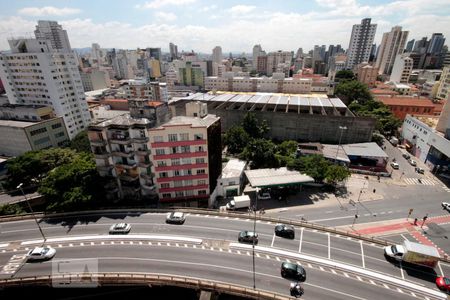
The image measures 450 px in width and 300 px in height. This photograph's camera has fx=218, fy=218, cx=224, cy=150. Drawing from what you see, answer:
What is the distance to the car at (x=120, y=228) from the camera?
40219mm

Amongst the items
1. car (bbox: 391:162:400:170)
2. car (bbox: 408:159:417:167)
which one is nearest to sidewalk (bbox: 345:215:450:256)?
car (bbox: 391:162:400:170)

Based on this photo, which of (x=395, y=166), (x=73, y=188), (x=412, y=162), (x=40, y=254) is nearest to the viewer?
(x=40, y=254)

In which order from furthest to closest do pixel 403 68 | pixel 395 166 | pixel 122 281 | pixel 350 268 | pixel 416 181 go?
pixel 403 68, pixel 395 166, pixel 416 181, pixel 350 268, pixel 122 281

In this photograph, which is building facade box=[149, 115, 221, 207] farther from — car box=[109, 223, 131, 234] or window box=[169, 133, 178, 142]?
car box=[109, 223, 131, 234]

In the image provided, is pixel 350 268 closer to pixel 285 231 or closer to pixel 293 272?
pixel 293 272

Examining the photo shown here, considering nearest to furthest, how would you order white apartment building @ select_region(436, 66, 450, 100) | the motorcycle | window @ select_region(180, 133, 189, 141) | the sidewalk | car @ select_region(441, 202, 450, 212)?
the motorcycle, the sidewalk, window @ select_region(180, 133, 189, 141), car @ select_region(441, 202, 450, 212), white apartment building @ select_region(436, 66, 450, 100)

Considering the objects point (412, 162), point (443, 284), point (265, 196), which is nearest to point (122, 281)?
Answer: point (265, 196)

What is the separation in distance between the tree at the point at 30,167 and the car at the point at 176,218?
43.4m

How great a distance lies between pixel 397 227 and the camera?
4788 centimetres

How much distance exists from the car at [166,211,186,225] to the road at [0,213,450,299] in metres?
1.03

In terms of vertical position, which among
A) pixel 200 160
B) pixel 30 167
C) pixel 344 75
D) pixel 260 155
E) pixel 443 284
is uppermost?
pixel 344 75

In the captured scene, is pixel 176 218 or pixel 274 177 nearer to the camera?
pixel 176 218

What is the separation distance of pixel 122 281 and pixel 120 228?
11441 millimetres

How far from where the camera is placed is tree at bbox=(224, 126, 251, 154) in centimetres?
7788
